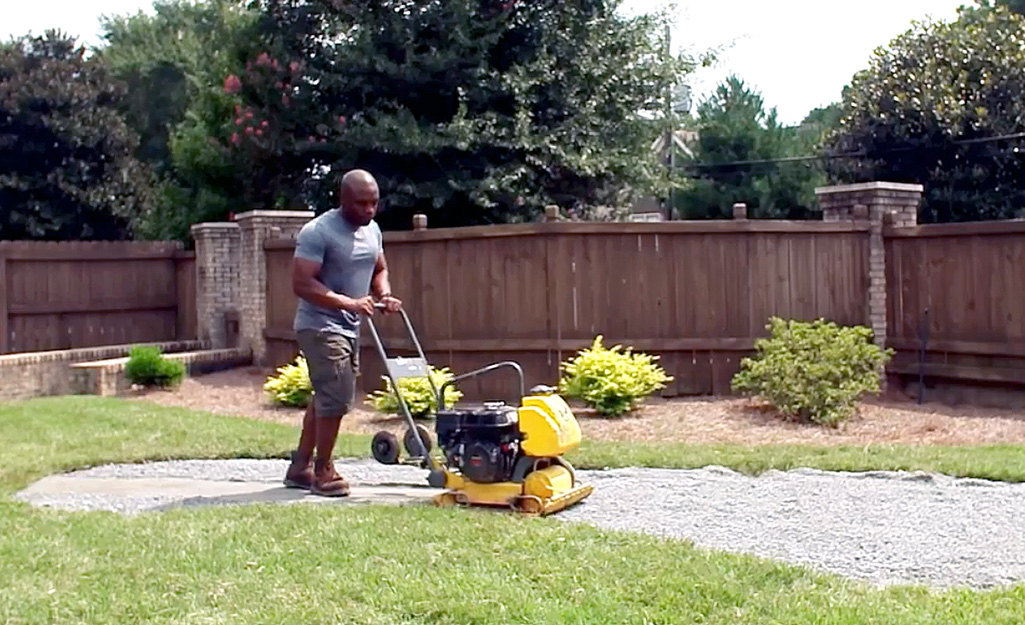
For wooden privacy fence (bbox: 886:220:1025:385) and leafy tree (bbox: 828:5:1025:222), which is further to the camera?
leafy tree (bbox: 828:5:1025:222)

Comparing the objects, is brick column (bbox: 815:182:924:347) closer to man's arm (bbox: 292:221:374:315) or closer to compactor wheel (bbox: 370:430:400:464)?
compactor wheel (bbox: 370:430:400:464)

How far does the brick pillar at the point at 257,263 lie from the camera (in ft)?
54.6

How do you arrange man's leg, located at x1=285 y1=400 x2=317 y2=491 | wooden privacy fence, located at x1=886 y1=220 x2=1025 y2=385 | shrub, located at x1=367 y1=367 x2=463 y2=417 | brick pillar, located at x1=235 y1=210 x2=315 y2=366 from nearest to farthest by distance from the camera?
man's leg, located at x1=285 y1=400 x2=317 y2=491, shrub, located at x1=367 y1=367 x2=463 y2=417, wooden privacy fence, located at x1=886 y1=220 x2=1025 y2=385, brick pillar, located at x1=235 y1=210 x2=315 y2=366

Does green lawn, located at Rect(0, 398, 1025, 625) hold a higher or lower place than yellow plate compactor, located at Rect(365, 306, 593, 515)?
lower

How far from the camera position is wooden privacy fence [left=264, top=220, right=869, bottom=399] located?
42.5 feet

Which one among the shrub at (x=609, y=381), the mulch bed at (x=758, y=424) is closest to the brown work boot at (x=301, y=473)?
the mulch bed at (x=758, y=424)

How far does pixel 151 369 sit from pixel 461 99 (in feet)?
17.6

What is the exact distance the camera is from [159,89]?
39.4m

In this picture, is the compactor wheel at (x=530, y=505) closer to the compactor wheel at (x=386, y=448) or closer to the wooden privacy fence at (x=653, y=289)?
the compactor wheel at (x=386, y=448)

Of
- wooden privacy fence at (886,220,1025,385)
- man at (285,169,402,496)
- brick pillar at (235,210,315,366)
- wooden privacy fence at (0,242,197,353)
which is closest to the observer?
man at (285,169,402,496)

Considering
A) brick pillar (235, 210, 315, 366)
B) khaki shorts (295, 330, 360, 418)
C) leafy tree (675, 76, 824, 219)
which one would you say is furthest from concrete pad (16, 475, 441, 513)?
leafy tree (675, 76, 824, 219)

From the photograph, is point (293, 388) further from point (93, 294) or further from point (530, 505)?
point (93, 294)

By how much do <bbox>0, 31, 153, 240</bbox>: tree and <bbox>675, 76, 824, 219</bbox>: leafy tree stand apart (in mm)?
12476

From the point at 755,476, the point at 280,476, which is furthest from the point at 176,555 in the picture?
the point at 755,476
